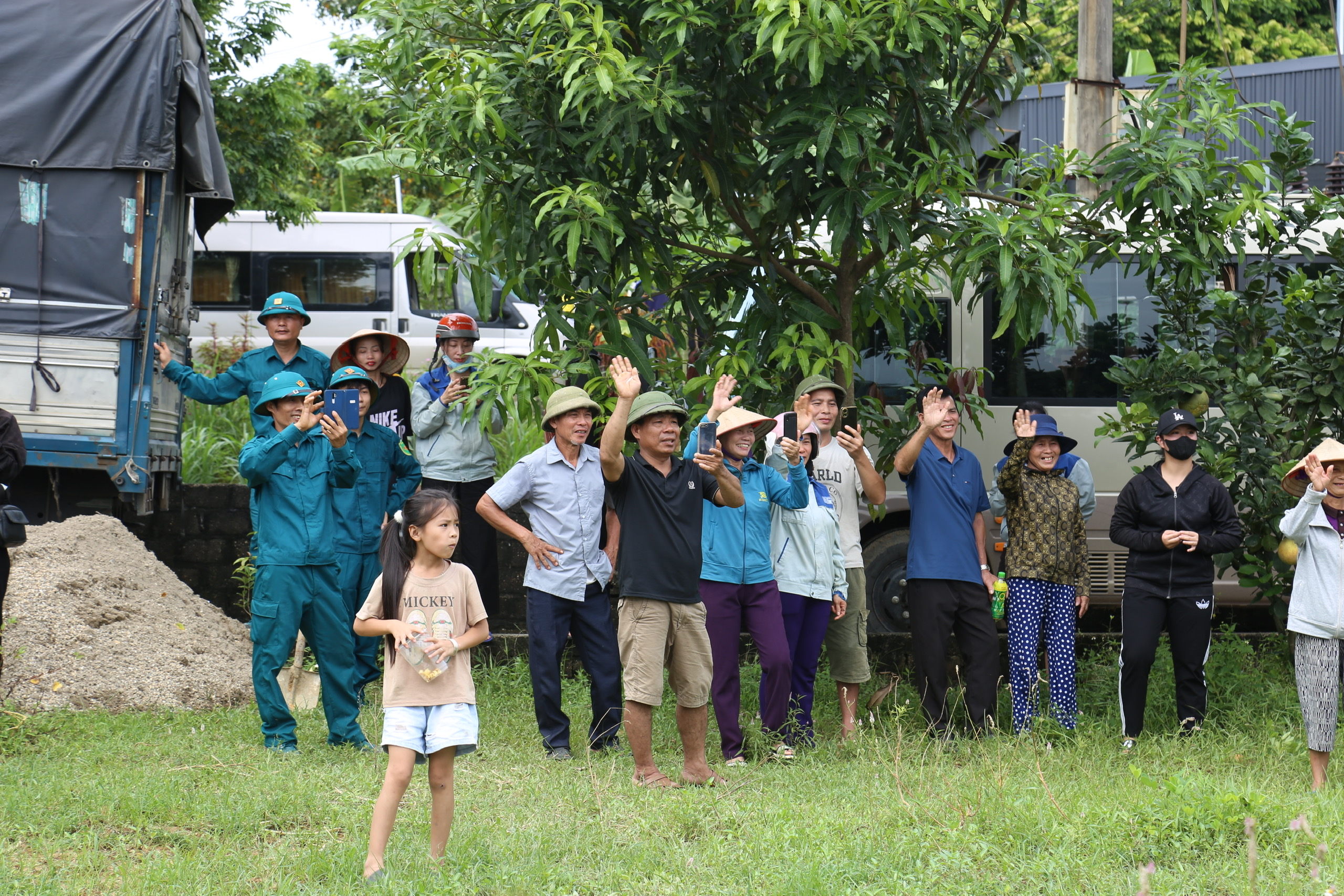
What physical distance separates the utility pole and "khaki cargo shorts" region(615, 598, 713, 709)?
528cm

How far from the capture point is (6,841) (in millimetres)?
4461

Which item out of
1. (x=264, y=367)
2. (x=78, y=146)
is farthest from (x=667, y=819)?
(x=78, y=146)

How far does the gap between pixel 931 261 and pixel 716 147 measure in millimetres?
1300

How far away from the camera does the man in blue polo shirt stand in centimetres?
647

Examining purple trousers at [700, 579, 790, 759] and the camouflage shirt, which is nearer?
purple trousers at [700, 579, 790, 759]

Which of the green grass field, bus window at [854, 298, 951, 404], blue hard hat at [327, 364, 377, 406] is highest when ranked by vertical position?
bus window at [854, 298, 951, 404]

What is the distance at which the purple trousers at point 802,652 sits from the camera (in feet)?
20.5

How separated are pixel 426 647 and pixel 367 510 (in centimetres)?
293

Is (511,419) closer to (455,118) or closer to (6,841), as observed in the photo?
(455,118)

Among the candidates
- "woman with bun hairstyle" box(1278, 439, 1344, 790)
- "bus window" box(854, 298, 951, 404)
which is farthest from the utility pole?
"woman with bun hairstyle" box(1278, 439, 1344, 790)

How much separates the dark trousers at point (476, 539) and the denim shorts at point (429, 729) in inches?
124

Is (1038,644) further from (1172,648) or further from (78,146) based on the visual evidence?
(78,146)

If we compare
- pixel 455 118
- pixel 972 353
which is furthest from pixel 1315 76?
pixel 455 118

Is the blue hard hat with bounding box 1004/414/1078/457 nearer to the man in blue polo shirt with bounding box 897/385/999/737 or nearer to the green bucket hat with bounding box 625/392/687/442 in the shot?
the man in blue polo shirt with bounding box 897/385/999/737
